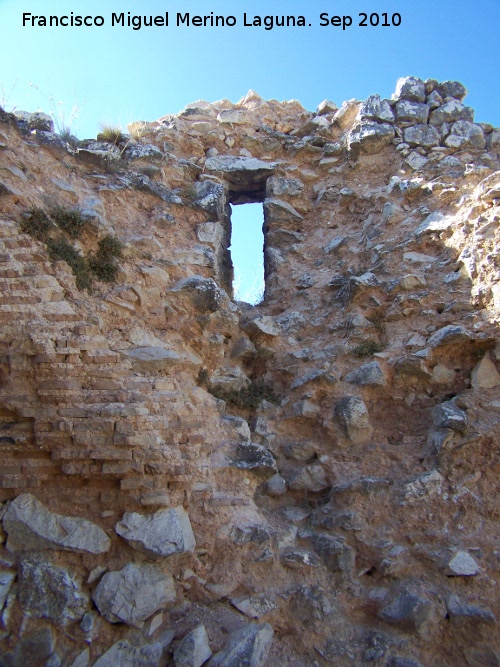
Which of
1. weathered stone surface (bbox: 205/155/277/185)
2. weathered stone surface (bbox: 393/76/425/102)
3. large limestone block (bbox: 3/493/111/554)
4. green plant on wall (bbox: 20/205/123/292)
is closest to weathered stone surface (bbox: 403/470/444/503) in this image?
large limestone block (bbox: 3/493/111/554)

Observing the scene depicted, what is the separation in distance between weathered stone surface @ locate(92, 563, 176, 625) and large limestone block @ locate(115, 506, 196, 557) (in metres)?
0.14

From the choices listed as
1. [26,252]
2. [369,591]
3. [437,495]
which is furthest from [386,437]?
[26,252]

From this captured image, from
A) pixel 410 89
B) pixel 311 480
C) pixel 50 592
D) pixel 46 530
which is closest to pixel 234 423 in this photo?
pixel 311 480

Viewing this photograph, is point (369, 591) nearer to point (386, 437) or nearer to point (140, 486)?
point (386, 437)

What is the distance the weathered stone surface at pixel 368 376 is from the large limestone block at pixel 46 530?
255 cm

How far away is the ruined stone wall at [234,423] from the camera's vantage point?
3.25m

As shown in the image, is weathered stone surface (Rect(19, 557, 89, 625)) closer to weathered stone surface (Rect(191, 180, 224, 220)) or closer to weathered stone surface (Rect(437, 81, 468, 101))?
weathered stone surface (Rect(191, 180, 224, 220))

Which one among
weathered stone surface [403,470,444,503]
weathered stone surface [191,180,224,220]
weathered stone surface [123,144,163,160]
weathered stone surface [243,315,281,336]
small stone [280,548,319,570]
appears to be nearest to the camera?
small stone [280,548,319,570]

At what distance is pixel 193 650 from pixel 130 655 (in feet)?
1.25

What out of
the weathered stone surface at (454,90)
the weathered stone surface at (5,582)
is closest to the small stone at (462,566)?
the weathered stone surface at (5,582)

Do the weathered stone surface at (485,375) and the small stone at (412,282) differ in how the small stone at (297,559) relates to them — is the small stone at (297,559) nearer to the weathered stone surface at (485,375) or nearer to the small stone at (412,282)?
the weathered stone surface at (485,375)

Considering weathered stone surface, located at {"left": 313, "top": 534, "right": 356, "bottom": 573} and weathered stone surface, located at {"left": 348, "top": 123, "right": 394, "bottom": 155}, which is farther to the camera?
weathered stone surface, located at {"left": 348, "top": 123, "right": 394, "bottom": 155}

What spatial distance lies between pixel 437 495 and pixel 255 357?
223 cm

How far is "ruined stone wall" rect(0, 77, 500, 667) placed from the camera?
10.7ft
